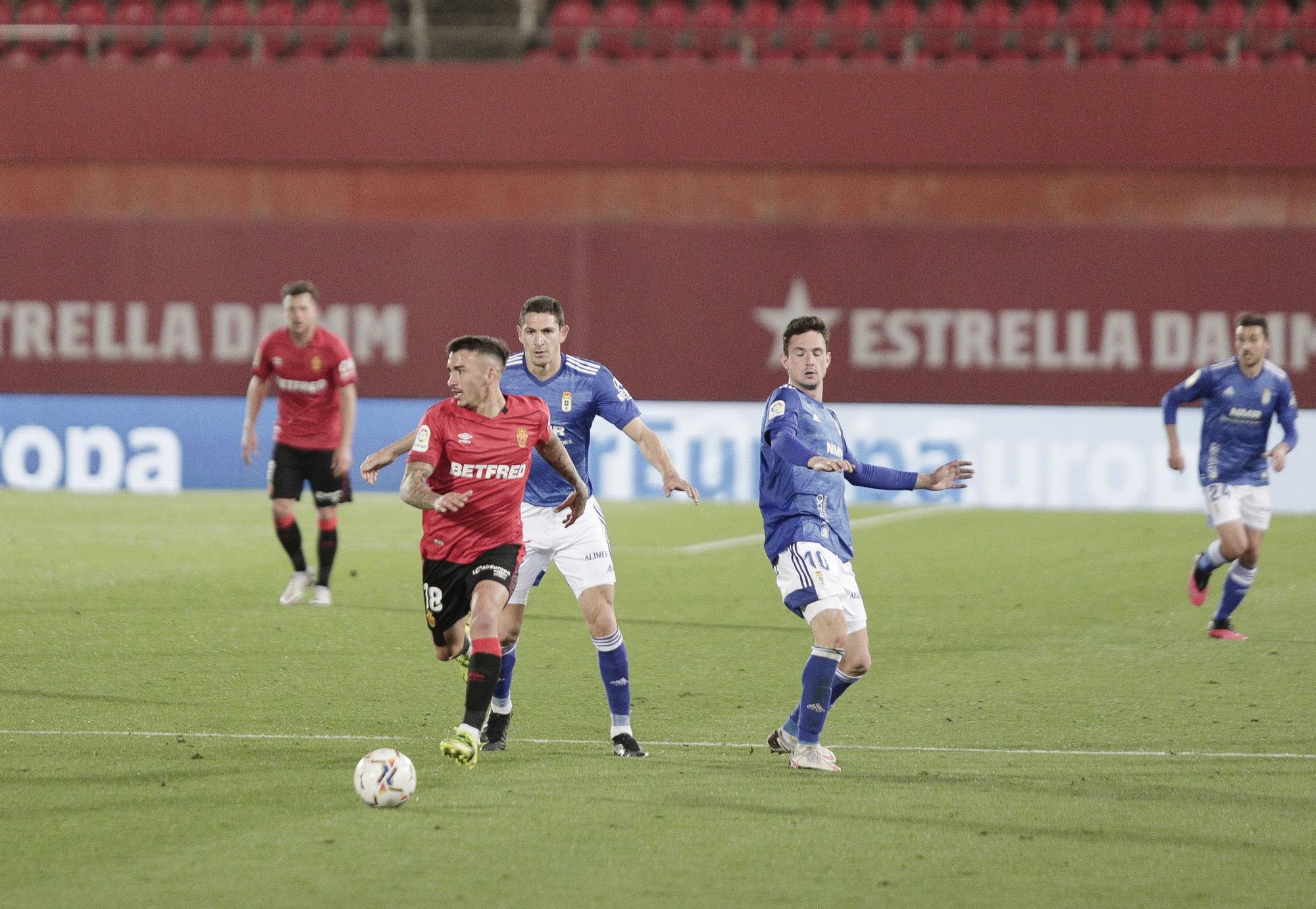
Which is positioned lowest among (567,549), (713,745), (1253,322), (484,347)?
(713,745)

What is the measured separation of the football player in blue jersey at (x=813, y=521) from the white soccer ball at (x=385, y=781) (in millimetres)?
1573

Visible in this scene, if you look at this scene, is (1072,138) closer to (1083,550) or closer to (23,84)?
(1083,550)

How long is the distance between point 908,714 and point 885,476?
176cm

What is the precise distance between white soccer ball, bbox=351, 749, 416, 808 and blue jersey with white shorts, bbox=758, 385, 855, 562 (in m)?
1.71

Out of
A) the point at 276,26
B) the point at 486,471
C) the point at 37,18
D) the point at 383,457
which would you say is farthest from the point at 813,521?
the point at 37,18

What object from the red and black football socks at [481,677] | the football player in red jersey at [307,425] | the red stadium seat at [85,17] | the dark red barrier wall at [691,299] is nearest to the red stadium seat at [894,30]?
the dark red barrier wall at [691,299]

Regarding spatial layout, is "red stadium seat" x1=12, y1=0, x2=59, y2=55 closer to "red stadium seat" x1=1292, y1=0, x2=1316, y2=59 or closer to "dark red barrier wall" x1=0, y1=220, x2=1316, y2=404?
"dark red barrier wall" x1=0, y1=220, x2=1316, y2=404

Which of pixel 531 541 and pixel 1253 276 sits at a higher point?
pixel 1253 276

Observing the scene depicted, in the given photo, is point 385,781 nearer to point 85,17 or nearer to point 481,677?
point 481,677

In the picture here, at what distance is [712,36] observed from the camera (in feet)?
64.0

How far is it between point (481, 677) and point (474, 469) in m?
0.79

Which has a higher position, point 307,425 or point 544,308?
point 544,308

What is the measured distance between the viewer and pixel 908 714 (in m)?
7.80

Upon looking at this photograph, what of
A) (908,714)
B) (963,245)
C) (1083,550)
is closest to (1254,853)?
(908,714)
